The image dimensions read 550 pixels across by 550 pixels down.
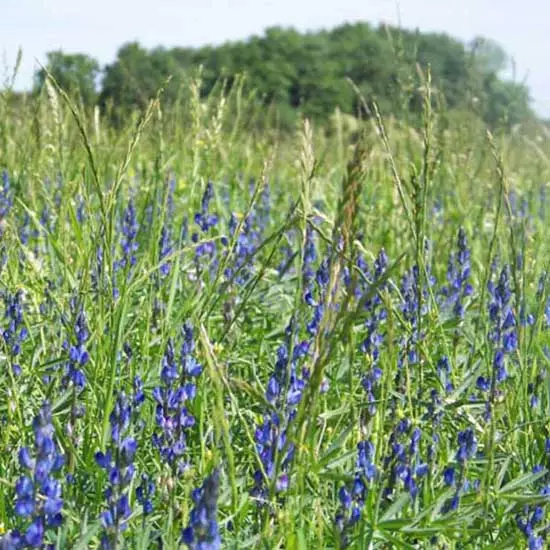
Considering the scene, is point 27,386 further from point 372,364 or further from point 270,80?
point 270,80

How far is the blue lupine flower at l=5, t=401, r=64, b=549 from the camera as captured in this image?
1.46 meters

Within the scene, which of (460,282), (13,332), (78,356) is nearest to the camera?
(78,356)

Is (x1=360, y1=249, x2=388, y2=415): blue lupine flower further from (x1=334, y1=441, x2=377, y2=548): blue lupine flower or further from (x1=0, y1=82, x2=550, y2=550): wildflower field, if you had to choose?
(x1=334, y1=441, x2=377, y2=548): blue lupine flower

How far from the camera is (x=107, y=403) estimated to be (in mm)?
2041

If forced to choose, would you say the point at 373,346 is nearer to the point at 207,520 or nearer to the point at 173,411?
the point at 173,411

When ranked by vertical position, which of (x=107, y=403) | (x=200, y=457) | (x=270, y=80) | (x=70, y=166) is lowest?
(x=200, y=457)

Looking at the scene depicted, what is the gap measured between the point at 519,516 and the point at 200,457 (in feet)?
2.14

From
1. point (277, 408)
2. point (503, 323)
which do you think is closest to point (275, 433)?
point (277, 408)

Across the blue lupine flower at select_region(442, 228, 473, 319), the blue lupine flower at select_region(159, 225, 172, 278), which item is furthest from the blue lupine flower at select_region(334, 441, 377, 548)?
the blue lupine flower at select_region(159, 225, 172, 278)

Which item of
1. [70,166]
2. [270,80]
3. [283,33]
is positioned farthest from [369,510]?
[283,33]

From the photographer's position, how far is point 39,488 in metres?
1.53

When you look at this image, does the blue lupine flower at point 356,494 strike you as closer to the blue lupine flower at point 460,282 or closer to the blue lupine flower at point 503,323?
the blue lupine flower at point 503,323

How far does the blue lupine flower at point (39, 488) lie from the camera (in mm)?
1455

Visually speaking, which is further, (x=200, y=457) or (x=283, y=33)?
(x=283, y=33)
